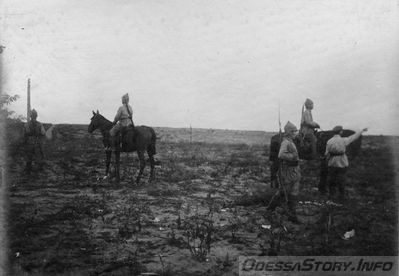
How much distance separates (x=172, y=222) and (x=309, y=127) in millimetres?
6567

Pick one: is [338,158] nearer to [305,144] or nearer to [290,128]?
[305,144]

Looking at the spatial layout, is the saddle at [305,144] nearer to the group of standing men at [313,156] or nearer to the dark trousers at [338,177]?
the group of standing men at [313,156]

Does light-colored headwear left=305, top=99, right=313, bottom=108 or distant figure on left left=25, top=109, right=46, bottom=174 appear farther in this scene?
distant figure on left left=25, top=109, right=46, bottom=174

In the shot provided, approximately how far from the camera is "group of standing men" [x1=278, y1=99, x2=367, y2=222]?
8.95 m

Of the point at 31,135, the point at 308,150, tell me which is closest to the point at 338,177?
the point at 308,150

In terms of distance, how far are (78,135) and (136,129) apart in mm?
14418

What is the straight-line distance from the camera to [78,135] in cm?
2642

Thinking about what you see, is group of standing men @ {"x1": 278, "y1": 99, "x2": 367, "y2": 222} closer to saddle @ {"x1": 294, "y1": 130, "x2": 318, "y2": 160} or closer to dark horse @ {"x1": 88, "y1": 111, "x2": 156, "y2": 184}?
saddle @ {"x1": 294, "y1": 130, "x2": 318, "y2": 160}

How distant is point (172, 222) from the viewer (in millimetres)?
8672

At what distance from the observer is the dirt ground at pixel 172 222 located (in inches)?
257

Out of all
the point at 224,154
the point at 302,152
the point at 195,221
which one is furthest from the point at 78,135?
the point at 195,221

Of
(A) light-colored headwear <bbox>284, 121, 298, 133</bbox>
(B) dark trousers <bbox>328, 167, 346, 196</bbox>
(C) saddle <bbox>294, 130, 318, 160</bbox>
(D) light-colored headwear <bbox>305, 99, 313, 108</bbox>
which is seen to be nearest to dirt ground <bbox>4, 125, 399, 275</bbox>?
(B) dark trousers <bbox>328, 167, 346, 196</bbox>

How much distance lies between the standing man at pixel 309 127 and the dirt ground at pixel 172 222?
1481mm

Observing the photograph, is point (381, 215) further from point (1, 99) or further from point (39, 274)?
point (1, 99)
